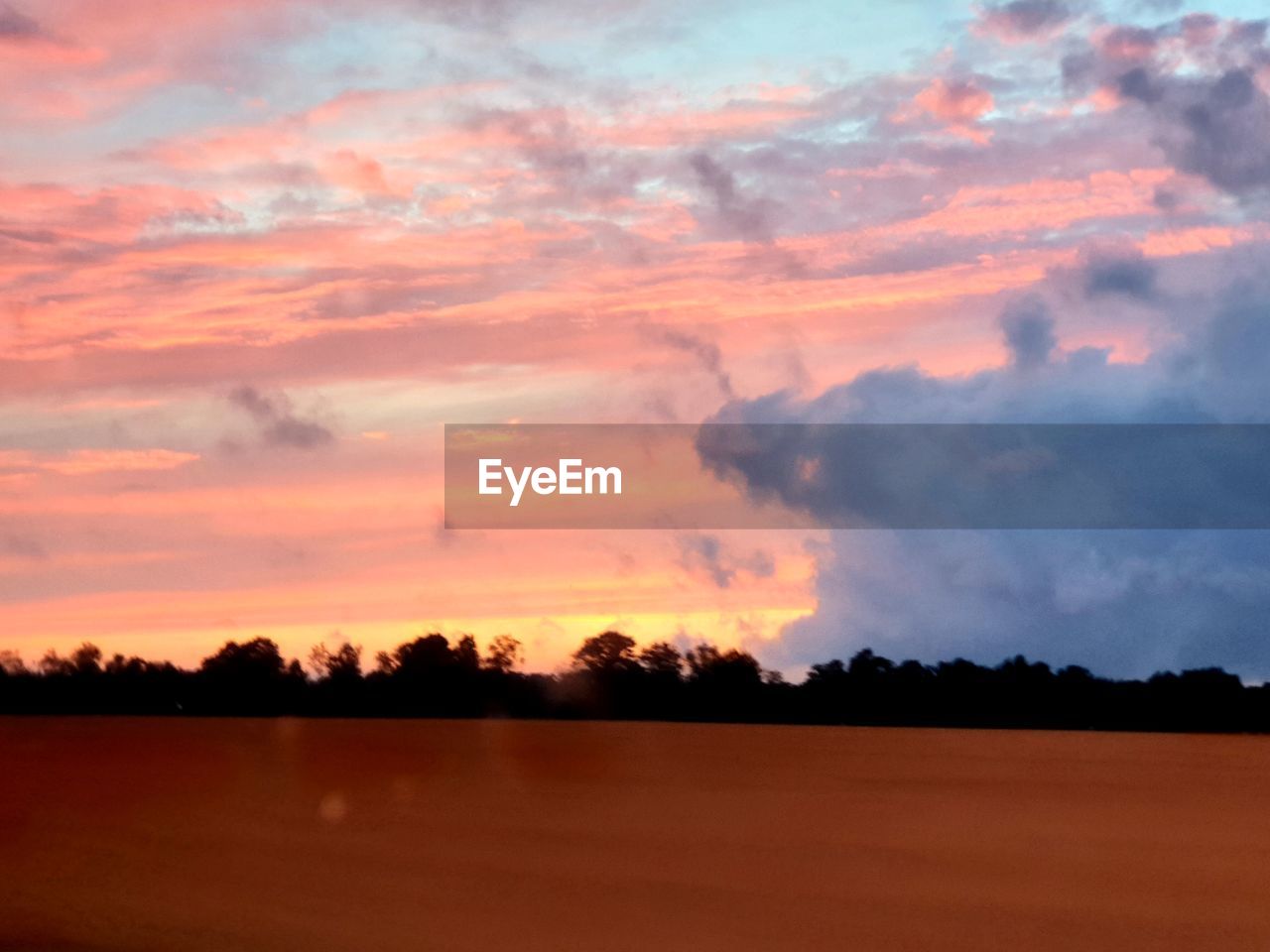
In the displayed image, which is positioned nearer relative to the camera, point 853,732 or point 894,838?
point 894,838

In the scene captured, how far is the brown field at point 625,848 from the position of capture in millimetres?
15250

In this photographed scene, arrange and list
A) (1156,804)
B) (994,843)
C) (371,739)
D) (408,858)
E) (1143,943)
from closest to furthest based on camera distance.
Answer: (1143,943) → (408,858) → (994,843) → (1156,804) → (371,739)

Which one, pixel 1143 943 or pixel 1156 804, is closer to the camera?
pixel 1143 943

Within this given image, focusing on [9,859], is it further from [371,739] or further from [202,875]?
[371,739]

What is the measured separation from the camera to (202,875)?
18.4 m

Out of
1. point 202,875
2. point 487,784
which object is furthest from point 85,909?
point 487,784

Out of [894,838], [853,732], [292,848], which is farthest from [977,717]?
[292,848]

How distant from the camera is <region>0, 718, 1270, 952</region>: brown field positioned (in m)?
15.2

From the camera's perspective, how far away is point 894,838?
22156mm

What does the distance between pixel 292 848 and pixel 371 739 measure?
19230mm

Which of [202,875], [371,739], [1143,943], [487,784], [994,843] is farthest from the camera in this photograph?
[371,739]

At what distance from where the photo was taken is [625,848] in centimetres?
2109

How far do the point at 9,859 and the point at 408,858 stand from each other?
178 inches

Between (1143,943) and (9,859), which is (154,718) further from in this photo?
(1143,943)
